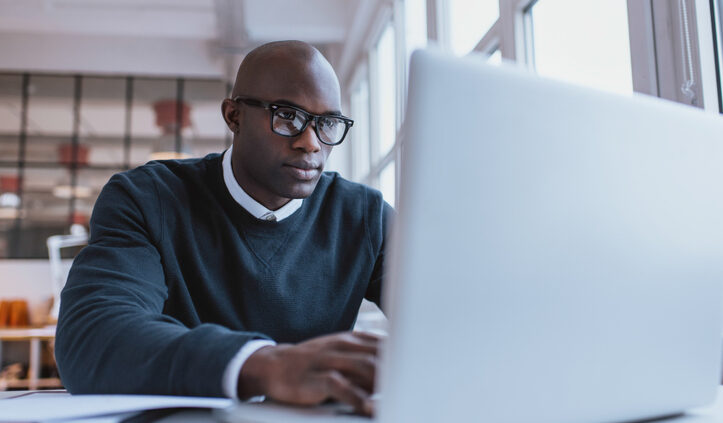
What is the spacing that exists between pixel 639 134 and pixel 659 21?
934 millimetres

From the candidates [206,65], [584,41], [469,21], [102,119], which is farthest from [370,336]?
[102,119]

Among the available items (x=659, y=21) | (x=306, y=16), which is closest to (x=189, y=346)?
(x=659, y=21)

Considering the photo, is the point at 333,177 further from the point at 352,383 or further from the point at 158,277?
the point at 352,383

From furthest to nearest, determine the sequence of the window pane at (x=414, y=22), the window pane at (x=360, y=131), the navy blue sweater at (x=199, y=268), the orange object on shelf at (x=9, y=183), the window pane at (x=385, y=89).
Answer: the orange object on shelf at (x=9, y=183) < the window pane at (x=360, y=131) < the window pane at (x=385, y=89) < the window pane at (x=414, y=22) < the navy blue sweater at (x=199, y=268)

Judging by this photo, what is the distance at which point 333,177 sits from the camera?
1327mm

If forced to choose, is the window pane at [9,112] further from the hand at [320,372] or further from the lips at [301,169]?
the hand at [320,372]

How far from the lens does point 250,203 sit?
3.64 feet

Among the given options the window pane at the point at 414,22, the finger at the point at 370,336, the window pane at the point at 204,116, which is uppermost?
the window pane at the point at 204,116

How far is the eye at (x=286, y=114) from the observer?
3.37ft

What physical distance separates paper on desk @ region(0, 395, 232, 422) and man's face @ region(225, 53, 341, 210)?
0.57 m

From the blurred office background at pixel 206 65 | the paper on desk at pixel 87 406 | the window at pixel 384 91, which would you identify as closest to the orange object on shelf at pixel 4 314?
the blurred office background at pixel 206 65

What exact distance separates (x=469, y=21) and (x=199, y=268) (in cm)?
201

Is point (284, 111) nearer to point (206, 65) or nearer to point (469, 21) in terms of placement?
point (469, 21)

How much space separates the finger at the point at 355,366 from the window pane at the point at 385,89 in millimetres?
3322
